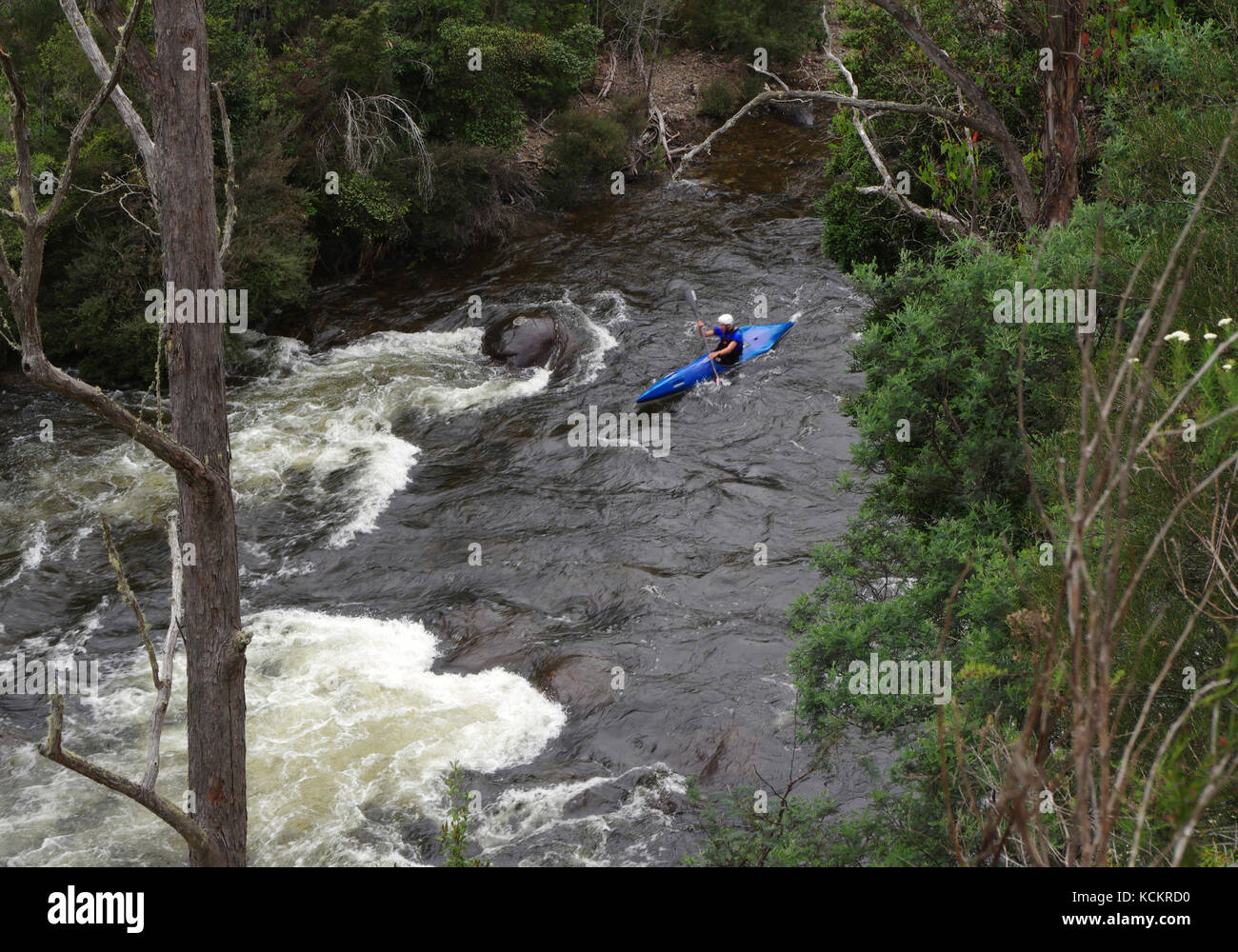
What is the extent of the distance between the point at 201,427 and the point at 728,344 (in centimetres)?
1184

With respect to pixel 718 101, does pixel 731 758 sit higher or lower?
lower

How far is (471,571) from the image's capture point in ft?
39.2

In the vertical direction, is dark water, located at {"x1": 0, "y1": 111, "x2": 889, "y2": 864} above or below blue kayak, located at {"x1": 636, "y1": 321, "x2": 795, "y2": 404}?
below

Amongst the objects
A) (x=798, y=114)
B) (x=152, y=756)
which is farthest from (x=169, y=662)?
(x=798, y=114)

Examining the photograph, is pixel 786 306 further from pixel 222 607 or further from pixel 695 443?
pixel 222 607

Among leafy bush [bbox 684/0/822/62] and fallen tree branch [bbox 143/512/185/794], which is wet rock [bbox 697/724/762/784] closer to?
fallen tree branch [bbox 143/512/185/794]

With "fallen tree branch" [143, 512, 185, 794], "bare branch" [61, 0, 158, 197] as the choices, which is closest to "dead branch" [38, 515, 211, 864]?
"fallen tree branch" [143, 512, 185, 794]

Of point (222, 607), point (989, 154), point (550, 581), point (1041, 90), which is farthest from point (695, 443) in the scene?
point (222, 607)

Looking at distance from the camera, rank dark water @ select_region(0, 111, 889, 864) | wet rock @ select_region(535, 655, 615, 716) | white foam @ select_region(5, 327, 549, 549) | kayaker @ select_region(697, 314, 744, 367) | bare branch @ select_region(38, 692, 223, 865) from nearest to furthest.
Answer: bare branch @ select_region(38, 692, 223, 865), dark water @ select_region(0, 111, 889, 864), wet rock @ select_region(535, 655, 615, 716), white foam @ select_region(5, 327, 549, 549), kayaker @ select_region(697, 314, 744, 367)

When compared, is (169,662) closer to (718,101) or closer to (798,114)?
(718,101)

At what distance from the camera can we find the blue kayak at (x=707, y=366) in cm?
1548

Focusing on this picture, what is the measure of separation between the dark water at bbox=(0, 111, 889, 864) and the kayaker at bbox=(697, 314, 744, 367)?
20.9 inches

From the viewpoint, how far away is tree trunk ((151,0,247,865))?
15.4ft

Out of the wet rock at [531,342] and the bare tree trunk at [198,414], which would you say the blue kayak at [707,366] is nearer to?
the wet rock at [531,342]
